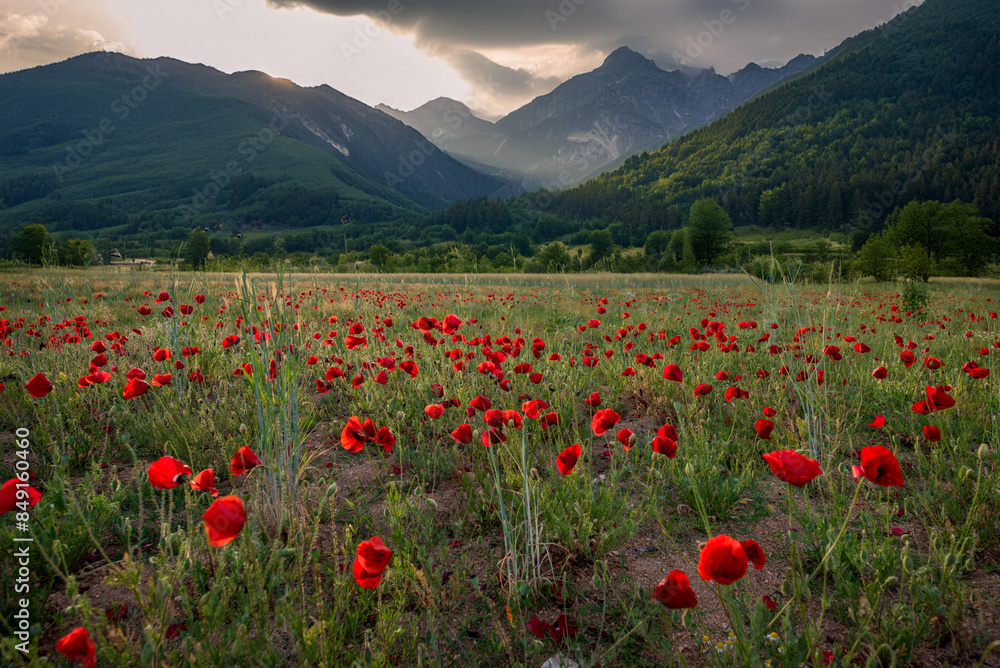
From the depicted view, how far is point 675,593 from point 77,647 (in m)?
1.25

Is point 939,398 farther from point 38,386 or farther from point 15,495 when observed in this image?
point 38,386

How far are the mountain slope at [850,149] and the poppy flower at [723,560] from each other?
8349 centimetres

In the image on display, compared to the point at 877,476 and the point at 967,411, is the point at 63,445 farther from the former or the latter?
the point at 967,411

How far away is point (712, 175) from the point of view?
390ft

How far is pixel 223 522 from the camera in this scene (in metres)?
1.04

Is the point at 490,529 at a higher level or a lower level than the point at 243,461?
lower

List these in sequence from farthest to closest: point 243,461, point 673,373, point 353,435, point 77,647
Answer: point 673,373 → point 353,435 → point 243,461 → point 77,647

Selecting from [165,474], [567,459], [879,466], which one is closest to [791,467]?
[879,466]

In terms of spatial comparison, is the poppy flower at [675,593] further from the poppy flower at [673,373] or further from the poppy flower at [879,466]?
the poppy flower at [673,373]

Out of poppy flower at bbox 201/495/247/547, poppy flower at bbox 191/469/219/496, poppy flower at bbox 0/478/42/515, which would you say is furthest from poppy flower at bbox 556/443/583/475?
poppy flower at bbox 0/478/42/515

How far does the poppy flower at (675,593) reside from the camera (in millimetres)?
953

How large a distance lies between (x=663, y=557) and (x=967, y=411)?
2488 millimetres

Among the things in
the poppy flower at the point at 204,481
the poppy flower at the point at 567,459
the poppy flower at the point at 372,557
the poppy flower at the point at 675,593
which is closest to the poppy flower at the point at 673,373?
the poppy flower at the point at 567,459

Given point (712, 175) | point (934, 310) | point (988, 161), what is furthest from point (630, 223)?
point (934, 310)
